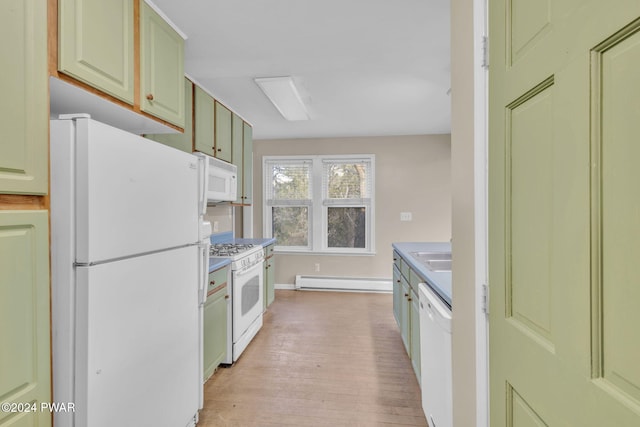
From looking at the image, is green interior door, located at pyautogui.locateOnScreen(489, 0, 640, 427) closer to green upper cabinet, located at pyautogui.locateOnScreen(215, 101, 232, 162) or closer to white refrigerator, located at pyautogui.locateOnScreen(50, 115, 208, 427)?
white refrigerator, located at pyautogui.locateOnScreen(50, 115, 208, 427)

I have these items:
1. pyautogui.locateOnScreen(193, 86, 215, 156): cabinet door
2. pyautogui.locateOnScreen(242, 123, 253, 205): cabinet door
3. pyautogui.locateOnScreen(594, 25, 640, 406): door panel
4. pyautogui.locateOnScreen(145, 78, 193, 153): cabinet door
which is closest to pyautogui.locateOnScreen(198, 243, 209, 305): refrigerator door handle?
pyautogui.locateOnScreen(145, 78, 193, 153): cabinet door

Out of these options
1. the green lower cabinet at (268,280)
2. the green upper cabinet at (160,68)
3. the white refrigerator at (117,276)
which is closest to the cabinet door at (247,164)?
the green lower cabinet at (268,280)

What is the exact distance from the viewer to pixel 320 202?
4.77 m

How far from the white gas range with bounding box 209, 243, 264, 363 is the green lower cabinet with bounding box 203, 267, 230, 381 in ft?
0.26

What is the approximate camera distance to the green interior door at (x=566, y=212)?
468mm

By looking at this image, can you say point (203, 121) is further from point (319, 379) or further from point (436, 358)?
point (436, 358)

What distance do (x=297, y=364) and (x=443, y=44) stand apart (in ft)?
8.80

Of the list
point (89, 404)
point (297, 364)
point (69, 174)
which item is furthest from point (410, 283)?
point (69, 174)

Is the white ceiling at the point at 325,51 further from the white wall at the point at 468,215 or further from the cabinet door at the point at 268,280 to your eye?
the cabinet door at the point at 268,280

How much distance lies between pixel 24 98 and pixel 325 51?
1.75 meters

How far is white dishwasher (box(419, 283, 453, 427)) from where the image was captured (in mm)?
1320

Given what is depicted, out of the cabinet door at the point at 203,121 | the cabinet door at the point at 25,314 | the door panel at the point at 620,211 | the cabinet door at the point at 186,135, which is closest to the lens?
the door panel at the point at 620,211

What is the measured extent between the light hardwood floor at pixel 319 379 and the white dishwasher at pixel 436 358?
0.40 meters

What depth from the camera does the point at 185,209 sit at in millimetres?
1610
